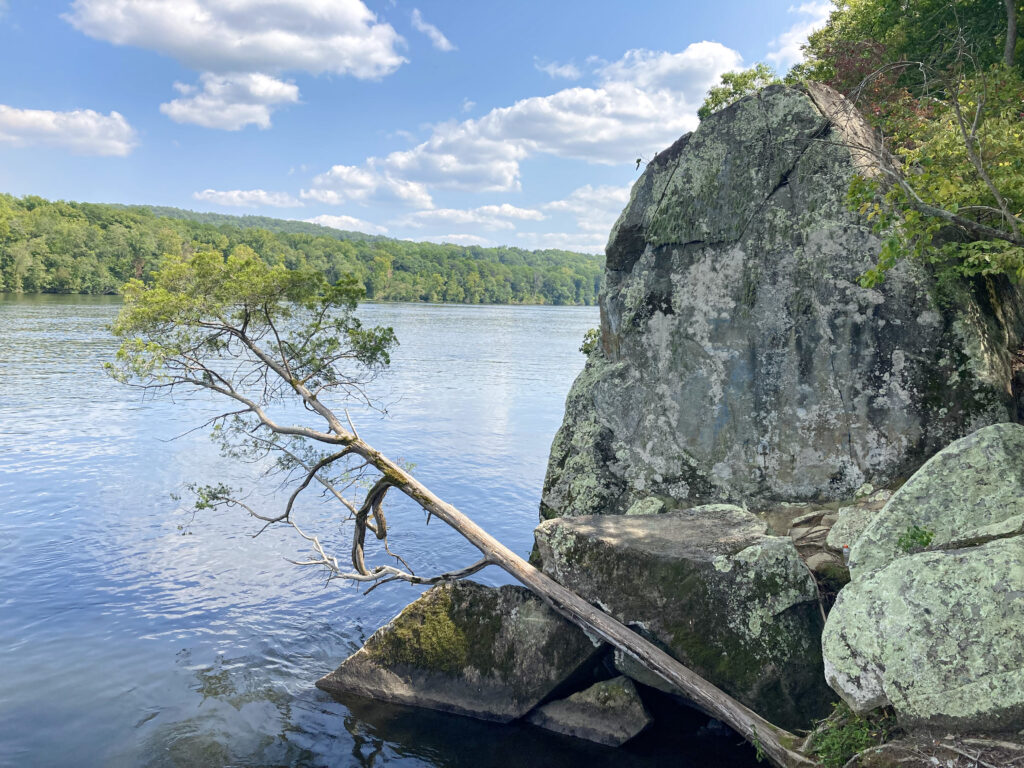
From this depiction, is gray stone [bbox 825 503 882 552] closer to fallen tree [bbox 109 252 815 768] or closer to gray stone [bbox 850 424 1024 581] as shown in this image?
gray stone [bbox 850 424 1024 581]

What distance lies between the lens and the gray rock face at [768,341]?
12.5 metres

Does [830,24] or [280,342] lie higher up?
[830,24]

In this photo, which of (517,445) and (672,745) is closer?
(672,745)

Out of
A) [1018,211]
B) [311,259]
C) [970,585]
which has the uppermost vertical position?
[311,259]

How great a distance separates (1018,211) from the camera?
33.5 ft

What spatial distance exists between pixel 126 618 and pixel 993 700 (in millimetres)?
15165

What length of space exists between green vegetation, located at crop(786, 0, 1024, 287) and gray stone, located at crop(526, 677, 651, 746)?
7082 millimetres

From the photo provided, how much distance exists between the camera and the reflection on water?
11.0m

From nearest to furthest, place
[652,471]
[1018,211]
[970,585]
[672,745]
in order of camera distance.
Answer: [970,585], [1018,211], [672,745], [652,471]

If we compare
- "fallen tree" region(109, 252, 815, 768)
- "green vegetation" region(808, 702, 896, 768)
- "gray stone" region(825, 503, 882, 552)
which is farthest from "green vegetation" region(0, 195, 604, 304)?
"green vegetation" region(808, 702, 896, 768)

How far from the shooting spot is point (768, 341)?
13.7 meters

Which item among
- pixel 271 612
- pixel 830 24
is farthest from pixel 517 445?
pixel 830 24

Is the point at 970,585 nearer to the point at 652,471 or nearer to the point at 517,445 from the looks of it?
the point at 652,471

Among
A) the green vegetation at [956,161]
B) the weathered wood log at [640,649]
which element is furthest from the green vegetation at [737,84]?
the weathered wood log at [640,649]
